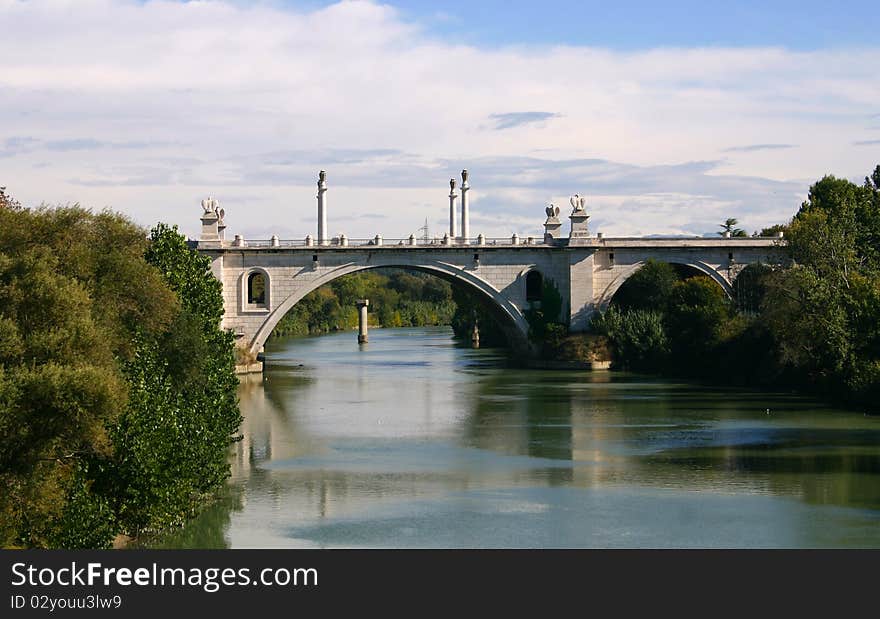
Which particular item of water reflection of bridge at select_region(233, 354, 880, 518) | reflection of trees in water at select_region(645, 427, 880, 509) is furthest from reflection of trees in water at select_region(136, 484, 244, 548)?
reflection of trees in water at select_region(645, 427, 880, 509)

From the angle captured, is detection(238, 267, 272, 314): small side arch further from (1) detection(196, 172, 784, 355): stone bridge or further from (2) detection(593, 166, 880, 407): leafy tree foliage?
(2) detection(593, 166, 880, 407): leafy tree foliage

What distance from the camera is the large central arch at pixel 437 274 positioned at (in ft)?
175

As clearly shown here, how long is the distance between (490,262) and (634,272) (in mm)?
6038

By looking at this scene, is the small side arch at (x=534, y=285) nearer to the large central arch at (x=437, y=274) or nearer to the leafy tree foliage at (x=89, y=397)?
the large central arch at (x=437, y=274)

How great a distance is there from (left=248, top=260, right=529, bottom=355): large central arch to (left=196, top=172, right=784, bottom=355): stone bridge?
0.04 m

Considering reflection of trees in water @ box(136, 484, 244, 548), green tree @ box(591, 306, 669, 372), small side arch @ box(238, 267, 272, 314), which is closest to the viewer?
reflection of trees in water @ box(136, 484, 244, 548)

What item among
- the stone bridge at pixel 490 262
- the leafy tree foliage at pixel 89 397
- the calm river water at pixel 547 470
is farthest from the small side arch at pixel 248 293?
the leafy tree foliage at pixel 89 397

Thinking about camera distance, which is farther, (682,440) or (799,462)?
(682,440)

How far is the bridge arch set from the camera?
53.9 metres

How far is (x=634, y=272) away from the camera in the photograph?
53938mm

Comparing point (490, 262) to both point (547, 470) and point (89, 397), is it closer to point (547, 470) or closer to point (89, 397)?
point (547, 470)

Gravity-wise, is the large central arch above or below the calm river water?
above

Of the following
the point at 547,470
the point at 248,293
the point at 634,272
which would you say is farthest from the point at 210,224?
the point at 547,470

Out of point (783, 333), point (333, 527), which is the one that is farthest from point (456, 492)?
point (783, 333)
